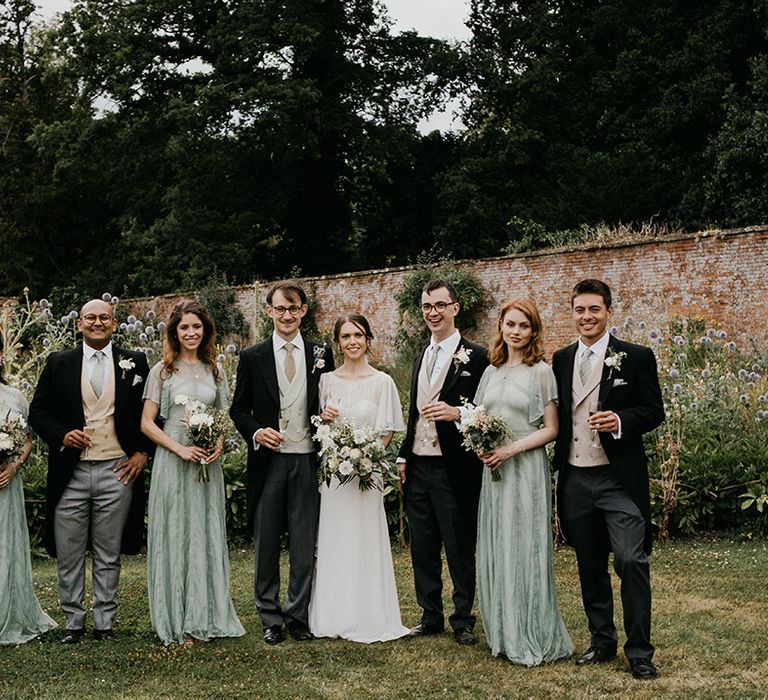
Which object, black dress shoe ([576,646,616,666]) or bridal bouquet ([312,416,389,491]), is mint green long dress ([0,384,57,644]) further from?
black dress shoe ([576,646,616,666])

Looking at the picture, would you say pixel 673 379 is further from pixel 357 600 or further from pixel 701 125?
pixel 701 125

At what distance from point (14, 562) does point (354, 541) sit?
2.04 metres

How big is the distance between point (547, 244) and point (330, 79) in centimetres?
912

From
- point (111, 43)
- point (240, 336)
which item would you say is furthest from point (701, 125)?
point (111, 43)

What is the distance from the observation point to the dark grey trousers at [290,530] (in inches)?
216

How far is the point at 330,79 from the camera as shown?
91.8ft

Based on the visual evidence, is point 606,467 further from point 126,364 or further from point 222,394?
point 126,364

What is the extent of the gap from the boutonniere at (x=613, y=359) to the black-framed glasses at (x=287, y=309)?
6.10 ft

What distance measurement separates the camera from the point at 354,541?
18.1 ft

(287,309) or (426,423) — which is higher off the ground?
(287,309)

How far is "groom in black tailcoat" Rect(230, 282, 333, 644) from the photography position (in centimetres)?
548

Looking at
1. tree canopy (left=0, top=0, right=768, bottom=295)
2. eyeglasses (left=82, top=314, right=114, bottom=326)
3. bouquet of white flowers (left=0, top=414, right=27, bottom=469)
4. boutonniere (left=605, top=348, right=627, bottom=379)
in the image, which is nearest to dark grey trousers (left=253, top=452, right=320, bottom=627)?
eyeglasses (left=82, top=314, right=114, bottom=326)

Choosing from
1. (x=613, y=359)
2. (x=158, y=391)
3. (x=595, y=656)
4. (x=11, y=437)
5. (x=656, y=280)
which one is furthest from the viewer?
(x=656, y=280)

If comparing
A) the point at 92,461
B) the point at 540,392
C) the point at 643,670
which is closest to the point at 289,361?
the point at 92,461
